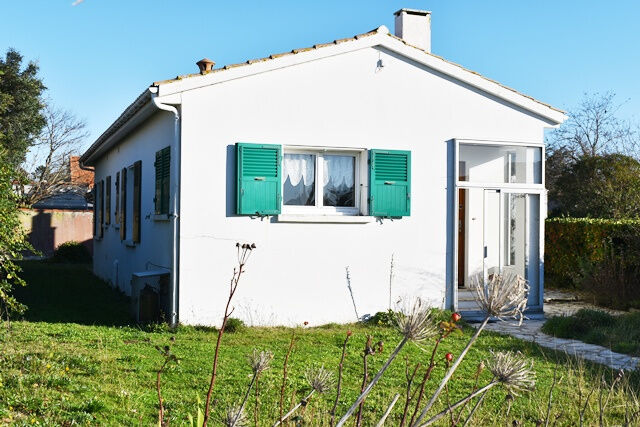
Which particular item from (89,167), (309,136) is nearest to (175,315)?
(309,136)

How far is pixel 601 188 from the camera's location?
23375 mm

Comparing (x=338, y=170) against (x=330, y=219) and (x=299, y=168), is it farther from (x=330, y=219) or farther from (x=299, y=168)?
(x=330, y=219)

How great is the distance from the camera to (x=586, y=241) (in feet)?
53.1

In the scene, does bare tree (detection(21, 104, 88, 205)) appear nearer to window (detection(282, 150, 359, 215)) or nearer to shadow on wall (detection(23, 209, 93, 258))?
shadow on wall (detection(23, 209, 93, 258))

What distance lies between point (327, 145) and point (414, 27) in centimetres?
322

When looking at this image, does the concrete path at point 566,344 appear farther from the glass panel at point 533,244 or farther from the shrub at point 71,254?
the shrub at point 71,254

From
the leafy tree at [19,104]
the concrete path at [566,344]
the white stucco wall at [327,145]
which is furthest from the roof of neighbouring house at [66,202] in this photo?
the concrete path at [566,344]

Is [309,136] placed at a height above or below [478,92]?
below

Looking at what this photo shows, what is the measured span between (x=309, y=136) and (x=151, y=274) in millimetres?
3120

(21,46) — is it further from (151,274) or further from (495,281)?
(495,281)

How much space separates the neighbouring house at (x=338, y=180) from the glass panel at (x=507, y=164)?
0.02 m

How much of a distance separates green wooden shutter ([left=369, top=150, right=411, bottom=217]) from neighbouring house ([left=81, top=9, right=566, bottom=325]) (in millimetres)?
22

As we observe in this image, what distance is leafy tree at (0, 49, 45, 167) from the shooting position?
25.9 m

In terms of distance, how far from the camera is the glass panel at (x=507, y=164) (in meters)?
12.6
